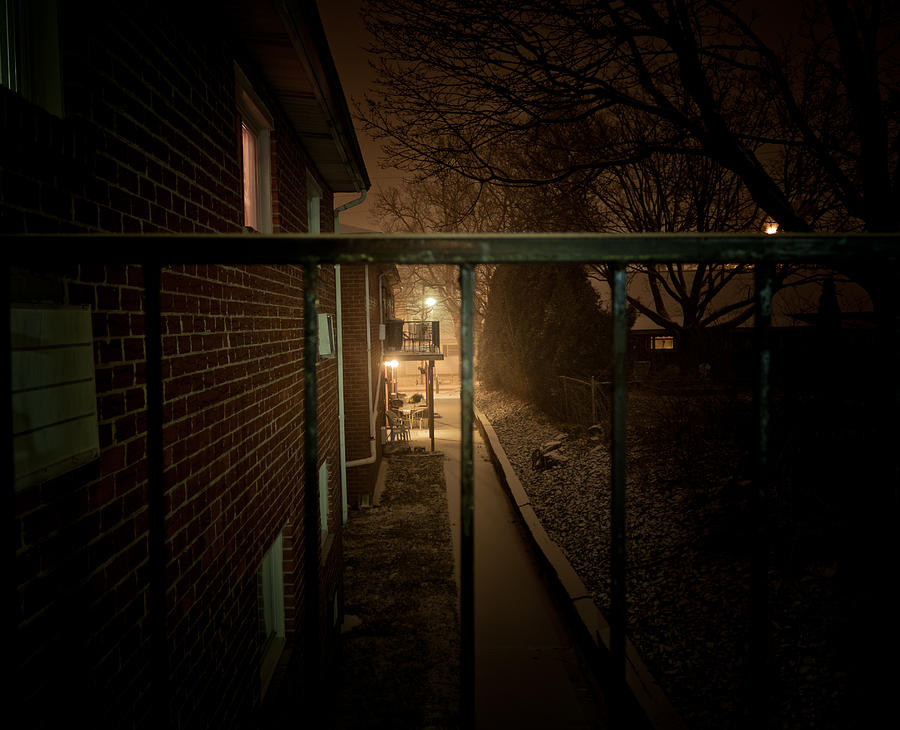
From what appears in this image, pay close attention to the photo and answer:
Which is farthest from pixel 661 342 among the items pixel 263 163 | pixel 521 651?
pixel 263 163

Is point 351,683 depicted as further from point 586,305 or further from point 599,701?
point 586,305

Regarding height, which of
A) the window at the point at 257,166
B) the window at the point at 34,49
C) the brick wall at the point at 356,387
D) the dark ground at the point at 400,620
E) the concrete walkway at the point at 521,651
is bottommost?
the dark ground at the point at 400,620

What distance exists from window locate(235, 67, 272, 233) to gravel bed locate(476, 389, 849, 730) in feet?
18.1

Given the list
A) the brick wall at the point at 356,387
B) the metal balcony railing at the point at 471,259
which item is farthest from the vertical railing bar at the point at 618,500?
the brick wall at the point at 356,387

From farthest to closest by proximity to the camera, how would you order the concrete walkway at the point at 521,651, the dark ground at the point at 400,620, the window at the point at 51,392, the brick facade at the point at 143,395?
the dark ground at the point at 400,620 < the concrete walkway at the point at 521,651 < the brick facade at the point at 143,395 < the window at the point at 51,392

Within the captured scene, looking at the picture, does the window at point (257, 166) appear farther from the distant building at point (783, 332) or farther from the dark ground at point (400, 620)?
the distant building at point (783, 332)

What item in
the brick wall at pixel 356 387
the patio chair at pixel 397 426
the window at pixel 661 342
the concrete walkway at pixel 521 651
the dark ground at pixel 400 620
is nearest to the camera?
the concrete walkway at pixel 521 651

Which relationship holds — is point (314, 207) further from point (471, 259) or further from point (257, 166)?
point (471, 259)

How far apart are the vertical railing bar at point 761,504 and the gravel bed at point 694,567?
356 cm

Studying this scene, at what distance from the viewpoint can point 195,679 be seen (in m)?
2.52

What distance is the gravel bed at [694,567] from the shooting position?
3894mm

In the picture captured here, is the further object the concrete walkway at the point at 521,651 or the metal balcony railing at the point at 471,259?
the concrete walkway at the point at 521,651

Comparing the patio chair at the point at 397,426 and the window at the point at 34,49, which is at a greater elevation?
the window at the point at 34,49

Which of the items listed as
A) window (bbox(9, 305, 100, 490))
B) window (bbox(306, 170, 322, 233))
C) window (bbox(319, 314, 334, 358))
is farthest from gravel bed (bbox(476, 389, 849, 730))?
window (bbox(306, 170, 322, 233))
